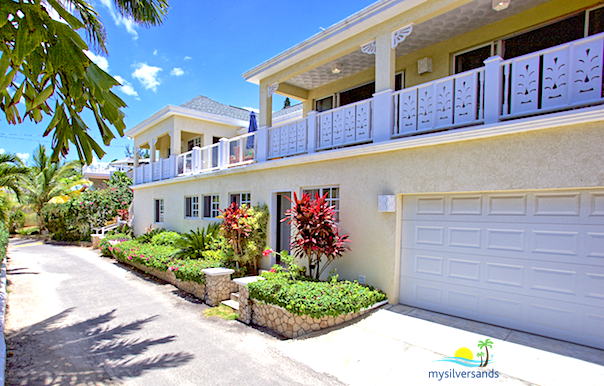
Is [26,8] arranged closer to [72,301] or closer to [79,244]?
[72,301]

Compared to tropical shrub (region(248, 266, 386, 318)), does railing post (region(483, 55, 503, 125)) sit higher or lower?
higher

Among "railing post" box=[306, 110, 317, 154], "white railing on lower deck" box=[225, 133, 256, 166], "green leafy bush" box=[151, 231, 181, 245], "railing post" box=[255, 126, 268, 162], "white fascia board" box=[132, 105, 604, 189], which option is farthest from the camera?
"green leafy bush" box=[151, 231, 181, 245]

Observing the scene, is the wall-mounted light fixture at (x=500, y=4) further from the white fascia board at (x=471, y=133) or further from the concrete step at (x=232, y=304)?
the concrete step at (x=232, y=304)

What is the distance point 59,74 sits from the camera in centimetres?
505

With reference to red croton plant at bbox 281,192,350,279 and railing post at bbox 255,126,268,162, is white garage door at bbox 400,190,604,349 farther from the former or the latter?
railing post at bbox 255,126,268,162

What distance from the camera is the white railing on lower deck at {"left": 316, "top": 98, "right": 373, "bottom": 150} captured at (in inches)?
309

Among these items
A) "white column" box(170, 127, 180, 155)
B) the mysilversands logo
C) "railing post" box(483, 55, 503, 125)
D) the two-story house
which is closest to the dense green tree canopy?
the two-story house

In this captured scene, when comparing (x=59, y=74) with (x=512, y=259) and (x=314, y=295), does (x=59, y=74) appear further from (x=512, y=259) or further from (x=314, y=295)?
(x=512, y=259)

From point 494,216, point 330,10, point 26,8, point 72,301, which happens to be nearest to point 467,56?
point 494,216

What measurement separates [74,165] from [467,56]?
93.3ft

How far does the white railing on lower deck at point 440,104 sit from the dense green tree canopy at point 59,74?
18.0 ft

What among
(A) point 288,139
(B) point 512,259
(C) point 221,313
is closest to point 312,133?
(A) point 288,139

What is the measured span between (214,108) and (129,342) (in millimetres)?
14534

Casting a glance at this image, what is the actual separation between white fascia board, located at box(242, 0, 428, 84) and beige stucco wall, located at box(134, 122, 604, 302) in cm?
311
